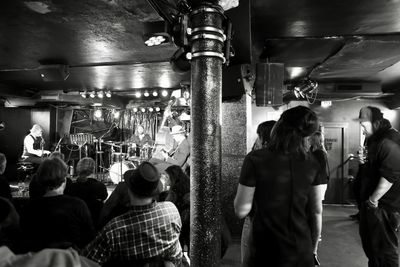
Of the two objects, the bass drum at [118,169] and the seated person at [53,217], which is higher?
the seated person at [53,217]

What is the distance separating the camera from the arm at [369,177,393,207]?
2.99 meters

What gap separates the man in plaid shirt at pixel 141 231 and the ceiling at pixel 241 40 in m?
1.60

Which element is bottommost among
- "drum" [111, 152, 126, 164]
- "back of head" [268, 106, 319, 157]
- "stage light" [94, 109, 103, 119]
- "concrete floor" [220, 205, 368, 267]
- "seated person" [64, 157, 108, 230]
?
"concrete floor" [220, 205, 368, 267]

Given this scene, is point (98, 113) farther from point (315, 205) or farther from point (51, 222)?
point (315, 205)

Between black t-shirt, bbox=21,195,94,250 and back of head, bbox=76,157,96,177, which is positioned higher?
back of head, bbox=76,157,96,177

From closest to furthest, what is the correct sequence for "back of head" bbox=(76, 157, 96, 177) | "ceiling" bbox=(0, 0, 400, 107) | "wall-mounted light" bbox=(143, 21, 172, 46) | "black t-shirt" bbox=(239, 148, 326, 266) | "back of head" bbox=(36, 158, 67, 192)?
Result: "black t-shirt" bbox=(239, 148, 326, 266)
"back of head" bbox=(36, 158, 67, 192)
"ceiling" bbox=(0, 0, 400, 107)
"wall-mounted light" bbox=(143, 21, 172, 46)
"back of head" bbox=(76, 157, 96, 177)

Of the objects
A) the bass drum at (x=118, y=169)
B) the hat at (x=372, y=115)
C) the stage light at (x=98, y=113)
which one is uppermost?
the stage light at (x=98, y=113)

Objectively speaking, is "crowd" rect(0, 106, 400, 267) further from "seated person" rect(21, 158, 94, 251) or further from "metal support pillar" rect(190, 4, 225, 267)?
"metal support pillar" rect(190, 4, 225, 267)

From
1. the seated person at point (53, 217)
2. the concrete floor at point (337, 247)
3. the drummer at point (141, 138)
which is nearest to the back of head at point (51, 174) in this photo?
the seated person at point (53, 217)

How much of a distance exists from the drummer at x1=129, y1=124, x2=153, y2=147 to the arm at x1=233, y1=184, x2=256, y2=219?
1033cm

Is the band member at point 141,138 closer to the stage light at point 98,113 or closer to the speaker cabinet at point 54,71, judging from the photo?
the stage light at point 98,113

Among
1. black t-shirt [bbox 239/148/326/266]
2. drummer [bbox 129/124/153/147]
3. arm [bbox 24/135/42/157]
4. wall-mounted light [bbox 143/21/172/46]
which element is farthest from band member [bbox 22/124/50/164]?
black t-shirt [bbox 239/148/326/266]

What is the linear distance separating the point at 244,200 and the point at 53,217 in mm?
1598

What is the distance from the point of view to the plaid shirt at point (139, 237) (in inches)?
76.9
